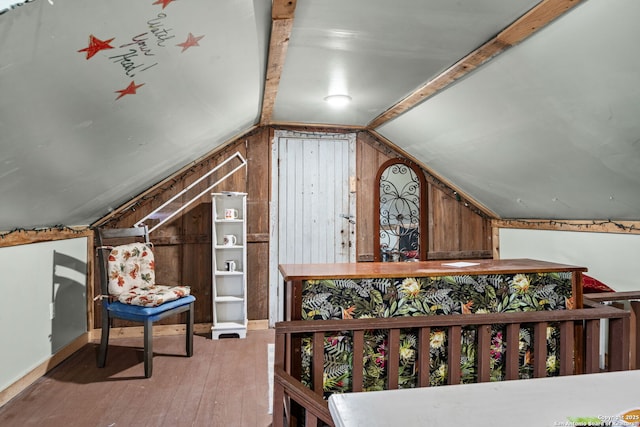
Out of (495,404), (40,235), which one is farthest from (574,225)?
(40,235)

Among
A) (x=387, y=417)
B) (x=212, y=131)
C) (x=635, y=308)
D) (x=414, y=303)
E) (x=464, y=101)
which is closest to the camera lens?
(x=387, y=417)

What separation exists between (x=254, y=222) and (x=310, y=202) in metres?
0.63

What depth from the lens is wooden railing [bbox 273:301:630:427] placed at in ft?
5.27

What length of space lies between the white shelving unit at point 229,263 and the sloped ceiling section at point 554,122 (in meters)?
1.78

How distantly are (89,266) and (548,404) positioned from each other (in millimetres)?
3810

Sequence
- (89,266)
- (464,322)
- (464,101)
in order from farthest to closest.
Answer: (89,266), (464,101), (464,322)

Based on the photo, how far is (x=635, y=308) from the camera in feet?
7.38

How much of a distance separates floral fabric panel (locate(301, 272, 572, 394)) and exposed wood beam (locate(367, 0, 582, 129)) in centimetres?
121

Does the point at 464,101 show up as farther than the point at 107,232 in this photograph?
No

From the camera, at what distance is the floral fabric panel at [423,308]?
1.77 m

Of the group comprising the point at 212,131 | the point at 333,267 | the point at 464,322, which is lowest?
the point at 464,322

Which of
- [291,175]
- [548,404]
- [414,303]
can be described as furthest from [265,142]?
[548,404]

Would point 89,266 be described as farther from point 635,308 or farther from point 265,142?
point 635,308

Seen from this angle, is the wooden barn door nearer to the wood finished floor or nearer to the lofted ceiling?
the lofted ceiling
